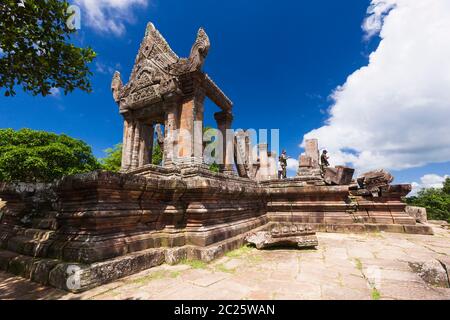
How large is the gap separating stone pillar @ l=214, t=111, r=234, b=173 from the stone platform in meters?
1.94

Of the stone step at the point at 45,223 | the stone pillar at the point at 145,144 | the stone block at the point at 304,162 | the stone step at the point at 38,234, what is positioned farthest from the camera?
the stone block at the point at 304,162

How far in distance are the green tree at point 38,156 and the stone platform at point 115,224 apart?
18289mm

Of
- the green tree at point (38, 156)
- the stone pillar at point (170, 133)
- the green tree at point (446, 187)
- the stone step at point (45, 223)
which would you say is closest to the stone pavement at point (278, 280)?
the stone step at point (45, 223)

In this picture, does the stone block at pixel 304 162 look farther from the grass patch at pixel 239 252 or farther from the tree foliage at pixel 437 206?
the tree foliage at pixel 437 206

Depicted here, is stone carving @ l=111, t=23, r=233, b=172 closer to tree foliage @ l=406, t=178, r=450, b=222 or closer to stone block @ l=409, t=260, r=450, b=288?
stone block @ l=409, t=260, r=450, b=288

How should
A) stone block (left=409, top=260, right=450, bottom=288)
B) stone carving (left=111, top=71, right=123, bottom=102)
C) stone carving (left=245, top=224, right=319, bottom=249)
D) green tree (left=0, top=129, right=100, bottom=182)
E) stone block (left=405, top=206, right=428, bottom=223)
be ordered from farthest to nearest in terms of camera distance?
green tree (left=0, top=129, right=100, bottom=182), stone block (left=405, top=206, right=428, bottom=223), stone carving (left=111, top=71, right=123, bottom=102), stone carving (left=245, top=224, right=319, bottom=249), stone block (left=409, top=260, right=450, bottom=288)

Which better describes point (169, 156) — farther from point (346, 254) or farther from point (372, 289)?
point (372, 289)

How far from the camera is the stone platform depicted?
2.61 metres

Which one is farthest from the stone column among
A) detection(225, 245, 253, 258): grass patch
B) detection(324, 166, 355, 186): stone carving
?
detection(324, 166, 355, 186): stone carving

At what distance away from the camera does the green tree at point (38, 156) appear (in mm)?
18016

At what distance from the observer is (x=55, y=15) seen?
12.3 feet

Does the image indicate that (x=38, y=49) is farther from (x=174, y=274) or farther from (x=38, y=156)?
(x=38, y=156)

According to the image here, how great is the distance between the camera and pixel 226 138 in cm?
775
